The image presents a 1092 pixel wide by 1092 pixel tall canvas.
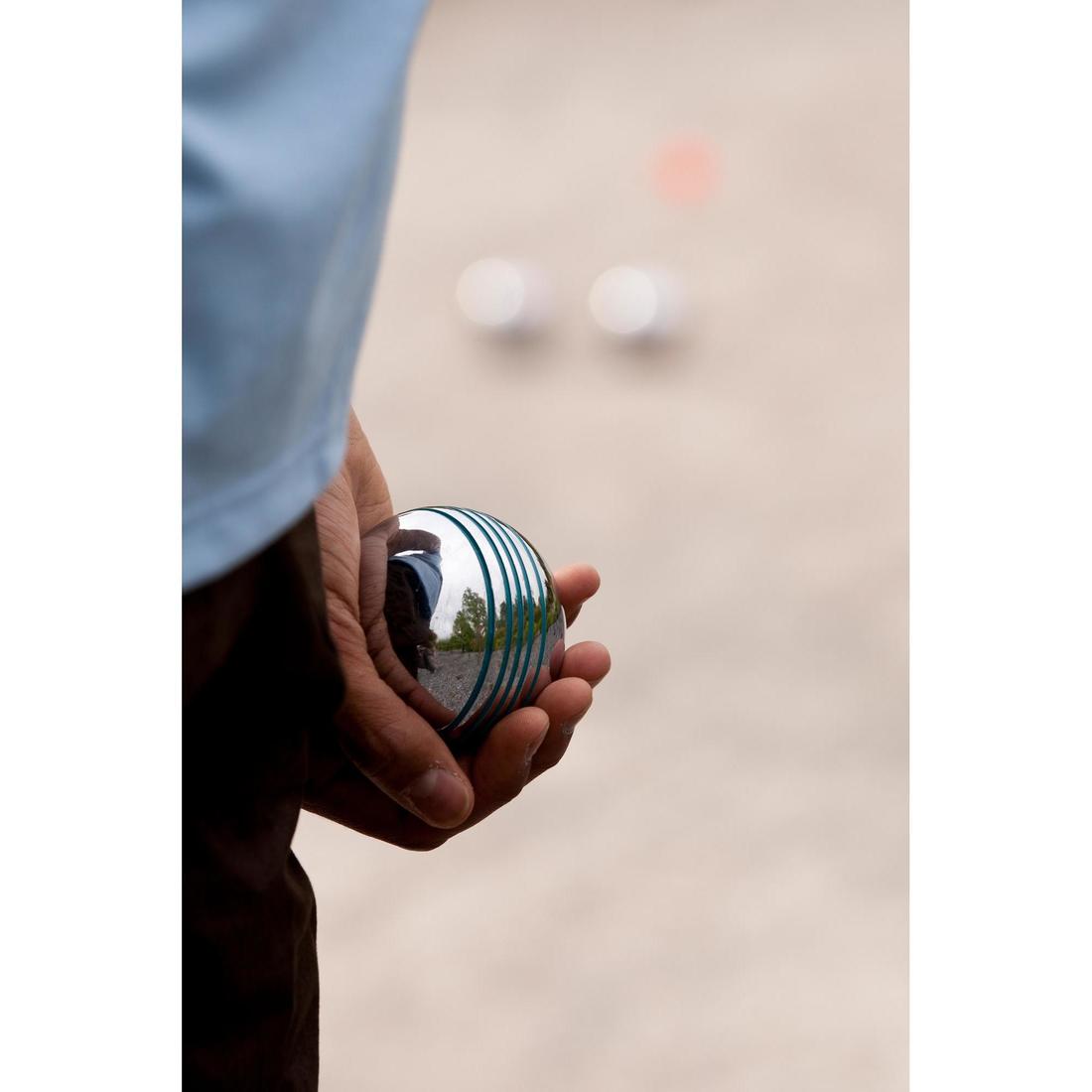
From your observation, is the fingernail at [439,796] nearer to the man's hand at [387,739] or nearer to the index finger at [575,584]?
the man's hand at [387,739]

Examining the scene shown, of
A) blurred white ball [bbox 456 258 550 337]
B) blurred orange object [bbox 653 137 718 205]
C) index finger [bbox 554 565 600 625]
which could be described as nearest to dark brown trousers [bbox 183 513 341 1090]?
index finger [bbox 554 565 600 625]

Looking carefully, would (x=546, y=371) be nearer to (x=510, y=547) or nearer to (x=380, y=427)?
(x=380, y=427)

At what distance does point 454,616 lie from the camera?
2.22ft

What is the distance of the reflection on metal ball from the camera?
677 mm

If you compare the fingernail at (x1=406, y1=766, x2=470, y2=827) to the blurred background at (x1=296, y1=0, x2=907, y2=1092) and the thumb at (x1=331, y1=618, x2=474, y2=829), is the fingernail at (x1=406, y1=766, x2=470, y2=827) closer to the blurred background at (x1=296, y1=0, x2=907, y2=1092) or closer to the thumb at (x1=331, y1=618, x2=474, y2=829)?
the thumb at (x1=331, y1=618, x2=474, y2=829)

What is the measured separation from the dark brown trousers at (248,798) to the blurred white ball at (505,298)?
284 centimetres

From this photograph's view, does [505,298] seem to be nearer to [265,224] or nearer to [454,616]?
[454,616]

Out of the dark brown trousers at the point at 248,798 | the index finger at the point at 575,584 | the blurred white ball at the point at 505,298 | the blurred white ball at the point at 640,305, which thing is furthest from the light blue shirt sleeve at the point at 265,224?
the blurred white ball at the point at 505,298

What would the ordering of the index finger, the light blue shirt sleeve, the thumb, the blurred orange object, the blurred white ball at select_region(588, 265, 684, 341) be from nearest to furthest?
1. the light blue shirt sleeve
2. the thumb
3. the index finger
4. the blurred white ball at select_region(588, 265, 684, 341)
5. the blurred orange object

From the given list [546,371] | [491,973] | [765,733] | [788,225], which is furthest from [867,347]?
[491,973]

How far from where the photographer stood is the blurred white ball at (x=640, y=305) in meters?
3.24

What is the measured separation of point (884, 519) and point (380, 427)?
3.78 feet

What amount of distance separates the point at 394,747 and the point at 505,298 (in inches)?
110

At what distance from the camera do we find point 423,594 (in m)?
0.68
